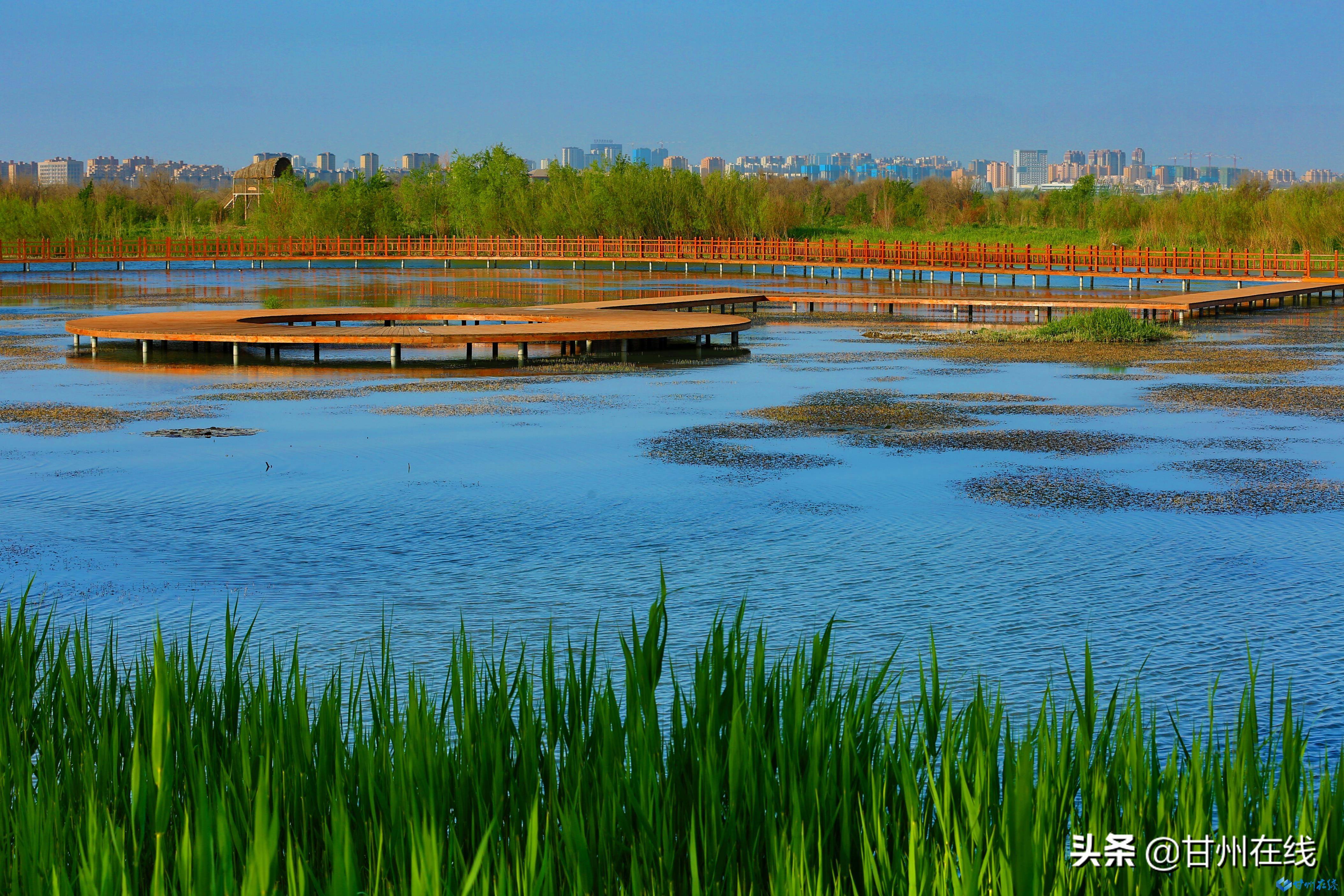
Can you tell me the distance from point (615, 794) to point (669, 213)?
54866 millimetres

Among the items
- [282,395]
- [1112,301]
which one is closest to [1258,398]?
[282,395]

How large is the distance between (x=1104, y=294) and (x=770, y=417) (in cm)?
1996

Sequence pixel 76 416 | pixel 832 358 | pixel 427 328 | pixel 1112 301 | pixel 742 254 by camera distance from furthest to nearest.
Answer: pixel 742 254 < pixel 1112 301 < pixel 427 328 < pixel 832 358 < pixel 76 416

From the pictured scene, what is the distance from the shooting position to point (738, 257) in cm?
4388

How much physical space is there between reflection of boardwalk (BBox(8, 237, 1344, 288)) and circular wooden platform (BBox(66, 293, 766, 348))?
16601 mm

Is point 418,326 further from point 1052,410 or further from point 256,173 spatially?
point 256,173

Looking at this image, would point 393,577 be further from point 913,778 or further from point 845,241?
point 845,241

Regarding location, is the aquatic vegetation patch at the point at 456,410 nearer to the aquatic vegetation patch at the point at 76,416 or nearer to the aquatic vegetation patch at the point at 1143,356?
the aquatic vegetation patch at the point at 76,416

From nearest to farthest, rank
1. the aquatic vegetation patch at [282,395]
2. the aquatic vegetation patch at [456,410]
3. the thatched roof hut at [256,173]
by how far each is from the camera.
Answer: the aquatic vegetation patch at [456,410] → the aquatic vegetation patch at [282,395] → the thatched roof hut at [256,173]

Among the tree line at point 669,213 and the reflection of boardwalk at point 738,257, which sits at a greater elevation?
the tree line at point 669,213

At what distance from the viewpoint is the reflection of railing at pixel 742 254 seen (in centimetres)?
3541

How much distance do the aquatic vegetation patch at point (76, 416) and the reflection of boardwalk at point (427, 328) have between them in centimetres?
358

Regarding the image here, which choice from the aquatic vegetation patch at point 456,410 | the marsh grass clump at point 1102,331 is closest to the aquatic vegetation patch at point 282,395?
the aquatic vegetation patch at point 456,410

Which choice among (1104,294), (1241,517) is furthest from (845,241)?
(1241,517)
